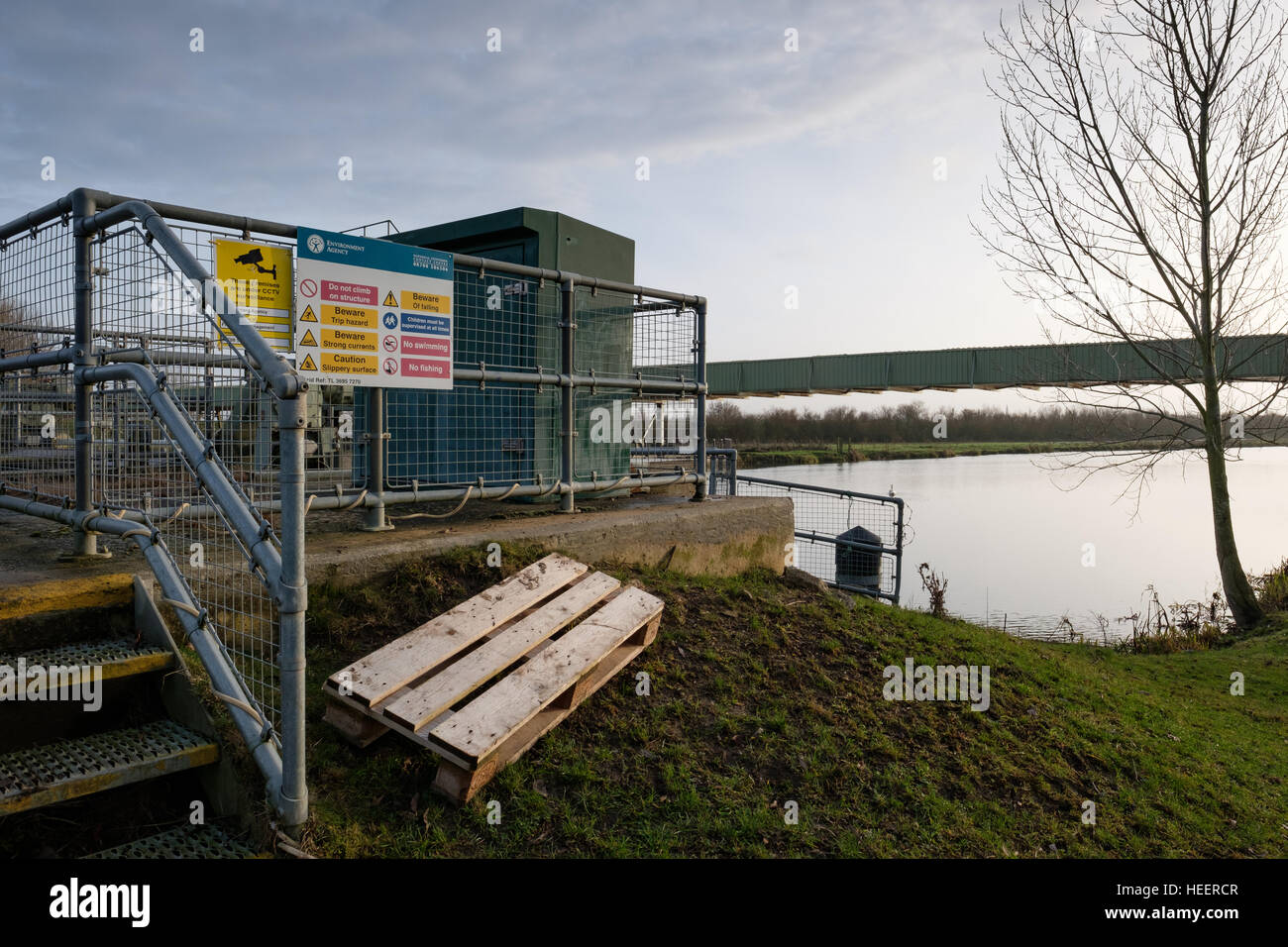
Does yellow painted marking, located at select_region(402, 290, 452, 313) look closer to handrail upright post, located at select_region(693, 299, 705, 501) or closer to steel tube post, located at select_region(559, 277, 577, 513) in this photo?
steel tube post, located at select_region(559, 277, 577, 513)

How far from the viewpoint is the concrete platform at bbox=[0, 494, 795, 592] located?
3.75 meters

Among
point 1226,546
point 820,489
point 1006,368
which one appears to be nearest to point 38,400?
point 820,489

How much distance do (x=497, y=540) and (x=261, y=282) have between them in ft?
6.64

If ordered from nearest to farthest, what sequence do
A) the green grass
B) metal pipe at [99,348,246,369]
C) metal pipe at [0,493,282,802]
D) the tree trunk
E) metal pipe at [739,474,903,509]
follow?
metal pipe at [0,493,282,802], the green grass, metal pipe at [99,348,246,369], metal pipe at [739,474,903,509], the tree trunk

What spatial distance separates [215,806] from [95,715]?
2.25 feet

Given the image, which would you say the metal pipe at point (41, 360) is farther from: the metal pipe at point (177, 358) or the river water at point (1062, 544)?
the river water at point (1062, 544)

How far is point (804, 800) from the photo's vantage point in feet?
12.0

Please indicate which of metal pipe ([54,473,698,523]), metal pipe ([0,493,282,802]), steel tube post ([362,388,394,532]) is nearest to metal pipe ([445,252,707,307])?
steel tube post ([362,388,394,532])

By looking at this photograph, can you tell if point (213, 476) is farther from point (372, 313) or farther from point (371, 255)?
point (371, 255)

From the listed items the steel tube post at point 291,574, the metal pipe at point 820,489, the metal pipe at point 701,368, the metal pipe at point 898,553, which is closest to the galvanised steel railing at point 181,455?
the steel tube post at point 291,574

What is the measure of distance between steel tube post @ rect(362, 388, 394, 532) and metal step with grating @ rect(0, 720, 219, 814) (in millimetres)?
2227

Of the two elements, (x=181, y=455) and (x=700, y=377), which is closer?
(x=181, y=455)

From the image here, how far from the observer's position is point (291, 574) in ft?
8.88
